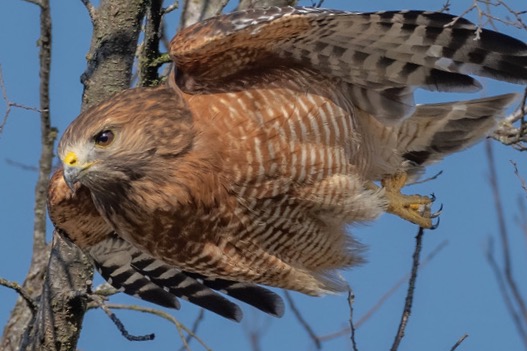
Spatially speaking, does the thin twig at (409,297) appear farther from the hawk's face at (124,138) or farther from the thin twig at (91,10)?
the thin twig at (91,10)

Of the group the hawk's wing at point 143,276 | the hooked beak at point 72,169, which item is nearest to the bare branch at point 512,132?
the hawk's wing at point 143,276

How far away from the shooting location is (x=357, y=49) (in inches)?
261

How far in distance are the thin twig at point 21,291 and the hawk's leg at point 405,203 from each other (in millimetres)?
2390

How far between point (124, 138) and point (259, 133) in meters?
0.77

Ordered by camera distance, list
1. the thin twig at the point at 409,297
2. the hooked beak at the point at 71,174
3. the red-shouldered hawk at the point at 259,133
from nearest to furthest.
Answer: the thin twig at the point at 409,297, the hooked beak at the point at 71,174, the red-shouldered hawk at the point at 259,133

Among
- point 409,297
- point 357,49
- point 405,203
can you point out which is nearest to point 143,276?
point 405,203

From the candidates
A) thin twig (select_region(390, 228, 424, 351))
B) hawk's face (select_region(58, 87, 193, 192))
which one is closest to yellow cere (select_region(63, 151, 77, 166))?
hawk's face (select_region(58, 87, 193, 192))

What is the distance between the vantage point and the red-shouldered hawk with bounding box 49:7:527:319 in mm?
6254

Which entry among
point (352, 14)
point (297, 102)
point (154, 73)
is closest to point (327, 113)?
point (297, 102)

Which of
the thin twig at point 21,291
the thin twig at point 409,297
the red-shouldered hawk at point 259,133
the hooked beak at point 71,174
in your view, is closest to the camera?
the thin twig at point 409,297

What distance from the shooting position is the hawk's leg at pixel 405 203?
24.7ft

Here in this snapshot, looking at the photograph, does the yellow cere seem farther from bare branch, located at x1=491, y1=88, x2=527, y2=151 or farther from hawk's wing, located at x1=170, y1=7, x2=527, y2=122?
bare branch, located at x1=491, y1=88, x2=527, y2=151

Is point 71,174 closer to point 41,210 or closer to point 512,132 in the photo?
point 41,210

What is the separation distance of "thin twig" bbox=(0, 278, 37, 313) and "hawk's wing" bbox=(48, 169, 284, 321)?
0.47 m
